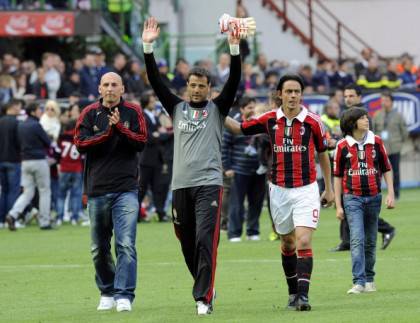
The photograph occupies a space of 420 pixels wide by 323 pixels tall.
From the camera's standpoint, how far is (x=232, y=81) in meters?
12.1

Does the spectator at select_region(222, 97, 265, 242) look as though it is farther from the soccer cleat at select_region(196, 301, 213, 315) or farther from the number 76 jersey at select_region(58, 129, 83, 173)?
the soccer cleat at select_region(196, 301, 213, 315)

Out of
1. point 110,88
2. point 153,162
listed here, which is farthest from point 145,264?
point 153,162

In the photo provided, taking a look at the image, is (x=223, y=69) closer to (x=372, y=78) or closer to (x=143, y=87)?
(x=143, y=87)

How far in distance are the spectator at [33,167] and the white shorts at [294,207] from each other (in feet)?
39.7

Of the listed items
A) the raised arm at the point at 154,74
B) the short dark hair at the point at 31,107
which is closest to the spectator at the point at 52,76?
the short dark hair at the point at 31,107

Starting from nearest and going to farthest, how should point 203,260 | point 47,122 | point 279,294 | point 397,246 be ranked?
point 203,260 → point 279,294 → point 397,246 → point 47,122

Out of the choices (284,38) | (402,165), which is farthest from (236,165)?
(284,38)

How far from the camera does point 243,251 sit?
1878 cm

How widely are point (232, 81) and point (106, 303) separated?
2.38 meters

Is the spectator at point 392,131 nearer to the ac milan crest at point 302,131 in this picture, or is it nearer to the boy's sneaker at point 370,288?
the boy's sneaker at point 370,288

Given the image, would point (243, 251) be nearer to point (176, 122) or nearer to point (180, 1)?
point (176, 122)

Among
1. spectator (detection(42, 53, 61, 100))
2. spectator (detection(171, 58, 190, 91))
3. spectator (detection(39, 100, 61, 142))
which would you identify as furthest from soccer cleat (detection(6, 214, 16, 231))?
spectator (detection(171, 58, 190, 91))

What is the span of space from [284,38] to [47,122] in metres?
17.1

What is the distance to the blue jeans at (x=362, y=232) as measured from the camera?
13.6 meters
